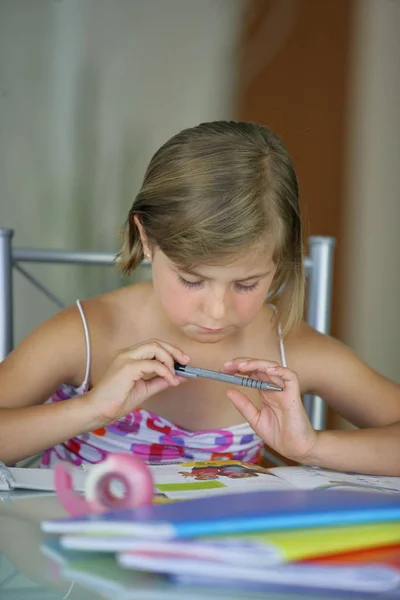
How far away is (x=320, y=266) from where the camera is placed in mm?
1863

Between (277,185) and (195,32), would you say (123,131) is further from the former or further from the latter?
(277,185)

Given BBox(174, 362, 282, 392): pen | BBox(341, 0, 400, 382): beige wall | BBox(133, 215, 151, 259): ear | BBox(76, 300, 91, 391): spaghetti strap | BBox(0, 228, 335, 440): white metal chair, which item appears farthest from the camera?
BBox(341, 0, 400, 382): beige wall

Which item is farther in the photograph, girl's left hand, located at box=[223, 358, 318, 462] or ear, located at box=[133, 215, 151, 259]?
ear, located at box=[133, 215, 151, 259]

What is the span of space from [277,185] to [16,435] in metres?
0.51

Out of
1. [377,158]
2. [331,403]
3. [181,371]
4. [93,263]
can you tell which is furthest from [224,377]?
[377,158]

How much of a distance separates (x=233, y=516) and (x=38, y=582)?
Answer: 5.9 inches

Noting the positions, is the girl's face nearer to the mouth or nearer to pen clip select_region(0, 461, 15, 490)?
the mouth

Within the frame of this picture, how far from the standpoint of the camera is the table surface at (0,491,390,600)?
53cm

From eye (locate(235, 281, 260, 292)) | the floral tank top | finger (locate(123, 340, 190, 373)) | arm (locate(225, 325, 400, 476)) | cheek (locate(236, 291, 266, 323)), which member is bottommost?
the floral tank top

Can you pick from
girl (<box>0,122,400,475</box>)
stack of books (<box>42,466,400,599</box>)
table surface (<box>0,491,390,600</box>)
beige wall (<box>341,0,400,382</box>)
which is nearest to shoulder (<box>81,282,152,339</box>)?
girl (<box>0,122,400,475</box>)

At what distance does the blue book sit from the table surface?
1.3 inches

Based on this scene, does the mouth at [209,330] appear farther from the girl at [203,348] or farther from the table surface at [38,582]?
the table surface at [38,582]

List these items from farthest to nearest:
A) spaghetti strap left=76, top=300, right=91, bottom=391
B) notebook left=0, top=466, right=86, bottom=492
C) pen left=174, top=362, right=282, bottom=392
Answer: spaghetti strap left=76, top=300, right=91, bottom=391 → pen left=174, top=362, right=282, bottom=392 → notebook left=0, top=466, right=86, bottom=492

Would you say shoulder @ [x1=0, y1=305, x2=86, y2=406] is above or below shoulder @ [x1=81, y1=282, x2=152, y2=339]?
below
